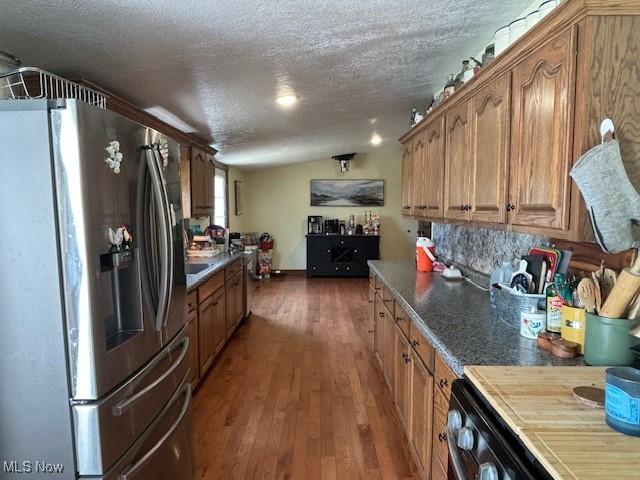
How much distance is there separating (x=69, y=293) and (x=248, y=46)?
1389 mm

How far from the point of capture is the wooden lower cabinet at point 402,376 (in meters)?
2.03

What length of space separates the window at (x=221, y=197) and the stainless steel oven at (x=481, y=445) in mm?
5375

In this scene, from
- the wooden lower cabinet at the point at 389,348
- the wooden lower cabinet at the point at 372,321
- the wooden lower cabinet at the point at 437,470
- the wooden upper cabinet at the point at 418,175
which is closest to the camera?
the wooden lower cabinet at the point at 437,470

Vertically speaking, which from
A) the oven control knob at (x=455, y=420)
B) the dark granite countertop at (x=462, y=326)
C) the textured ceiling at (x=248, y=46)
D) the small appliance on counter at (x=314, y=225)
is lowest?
the oven control knob at (x=455, y=420)

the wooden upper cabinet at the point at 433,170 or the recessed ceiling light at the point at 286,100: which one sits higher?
the recessed ceiling light at the point at 286,100

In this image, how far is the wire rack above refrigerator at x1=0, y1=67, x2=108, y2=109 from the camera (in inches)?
58.3

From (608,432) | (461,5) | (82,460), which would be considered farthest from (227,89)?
(608,432)

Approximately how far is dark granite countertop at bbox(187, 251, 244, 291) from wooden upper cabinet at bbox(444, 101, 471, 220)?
168 centimetres

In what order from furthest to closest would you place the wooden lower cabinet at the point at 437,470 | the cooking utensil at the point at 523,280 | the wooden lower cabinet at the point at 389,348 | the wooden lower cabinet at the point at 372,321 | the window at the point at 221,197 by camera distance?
the window at the point at 221,197
the wooden lower cabinet at the point at 372,321
the wooden lower cabinet at the point at 389,348
the cooking utensil at the point at 523,280
the wooden lower cabinet at the point at 437,470

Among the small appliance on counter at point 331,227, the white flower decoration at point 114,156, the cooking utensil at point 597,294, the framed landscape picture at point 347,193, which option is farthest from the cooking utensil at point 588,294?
the framed landscape picture at point 347,193

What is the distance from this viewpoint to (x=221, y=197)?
6.30m

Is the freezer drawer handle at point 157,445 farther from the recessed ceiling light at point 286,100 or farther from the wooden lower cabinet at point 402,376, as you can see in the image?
the recessed ceiling light at point 286,100

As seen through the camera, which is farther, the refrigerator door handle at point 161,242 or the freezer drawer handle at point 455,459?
the refrigerator door handle at point 161,242

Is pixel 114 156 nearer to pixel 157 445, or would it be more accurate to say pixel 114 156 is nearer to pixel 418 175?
pixel 157 445
